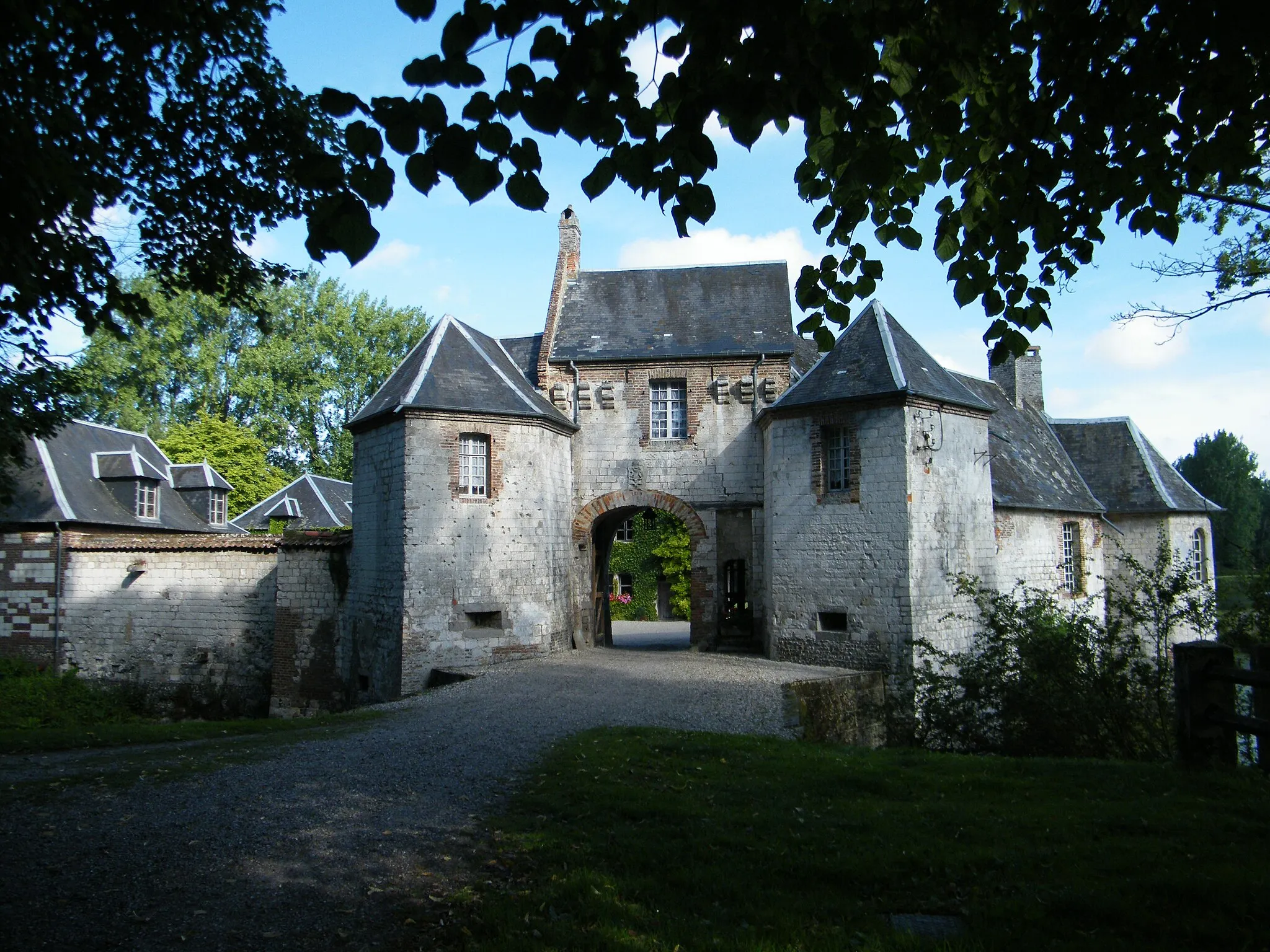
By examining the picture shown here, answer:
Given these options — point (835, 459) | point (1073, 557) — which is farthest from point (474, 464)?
point (1073, 557)

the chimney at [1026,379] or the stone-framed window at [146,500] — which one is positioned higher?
the chimney at [1026,379]

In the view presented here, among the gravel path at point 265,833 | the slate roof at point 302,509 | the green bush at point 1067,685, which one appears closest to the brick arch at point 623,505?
the gravel path at point 265,833

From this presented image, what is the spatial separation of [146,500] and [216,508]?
11.0 ft

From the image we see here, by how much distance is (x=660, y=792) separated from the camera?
20.3 feet

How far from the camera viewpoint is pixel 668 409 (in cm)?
1811

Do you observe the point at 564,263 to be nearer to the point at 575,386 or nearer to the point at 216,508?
the point at 575,386

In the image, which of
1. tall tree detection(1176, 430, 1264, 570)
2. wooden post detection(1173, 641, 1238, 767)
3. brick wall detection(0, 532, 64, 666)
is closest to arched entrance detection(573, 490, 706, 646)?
wooden post detection(1173, 641, 1238, 767)

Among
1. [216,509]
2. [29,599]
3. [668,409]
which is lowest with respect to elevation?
[29,599]

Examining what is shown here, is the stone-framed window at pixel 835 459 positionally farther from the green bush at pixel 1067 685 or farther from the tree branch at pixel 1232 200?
the tree branch at pixel 1232 200

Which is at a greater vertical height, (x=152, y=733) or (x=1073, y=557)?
(x=1073, y=557)

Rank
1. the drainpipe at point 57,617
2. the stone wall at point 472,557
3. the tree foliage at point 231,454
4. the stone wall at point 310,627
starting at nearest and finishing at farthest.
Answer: the stone wall at point 472,557
the stone wall at point 310,627
the drainpipe at point 57,617
the tree foliage at point 231,454

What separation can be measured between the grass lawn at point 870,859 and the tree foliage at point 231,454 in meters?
31.5

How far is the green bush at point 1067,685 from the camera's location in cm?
830

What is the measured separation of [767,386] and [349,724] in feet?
35.4
